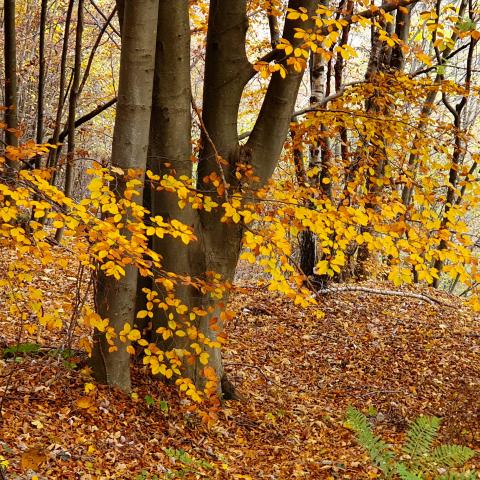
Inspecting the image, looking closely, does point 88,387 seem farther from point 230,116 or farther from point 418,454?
point 418,454

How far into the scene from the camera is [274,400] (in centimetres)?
605

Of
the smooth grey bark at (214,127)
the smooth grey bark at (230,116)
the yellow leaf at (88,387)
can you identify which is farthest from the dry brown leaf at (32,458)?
the smooth grey bark at (230,116)

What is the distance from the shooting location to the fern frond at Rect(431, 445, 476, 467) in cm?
434

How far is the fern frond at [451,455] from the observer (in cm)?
434

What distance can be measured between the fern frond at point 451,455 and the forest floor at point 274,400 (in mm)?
367

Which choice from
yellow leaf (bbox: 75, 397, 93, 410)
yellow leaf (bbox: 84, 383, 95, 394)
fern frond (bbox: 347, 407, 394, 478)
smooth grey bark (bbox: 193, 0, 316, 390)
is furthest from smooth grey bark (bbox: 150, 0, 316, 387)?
fern frond (bbox: 347, 407, 394, 478)

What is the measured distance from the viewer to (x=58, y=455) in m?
3.74

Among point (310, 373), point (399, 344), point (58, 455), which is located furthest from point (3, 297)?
point (399, 344)

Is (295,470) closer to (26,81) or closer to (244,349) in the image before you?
(244,349)

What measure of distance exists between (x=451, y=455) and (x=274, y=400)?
2.12 metres

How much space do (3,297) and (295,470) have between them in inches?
157

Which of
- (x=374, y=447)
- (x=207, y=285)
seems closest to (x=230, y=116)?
(x=207, y=285)

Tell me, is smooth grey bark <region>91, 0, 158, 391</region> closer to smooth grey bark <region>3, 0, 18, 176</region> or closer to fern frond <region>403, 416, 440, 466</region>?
fern frond <region>403, 416, 440, 466</region>

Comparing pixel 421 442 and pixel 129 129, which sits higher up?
pixel 129 129
